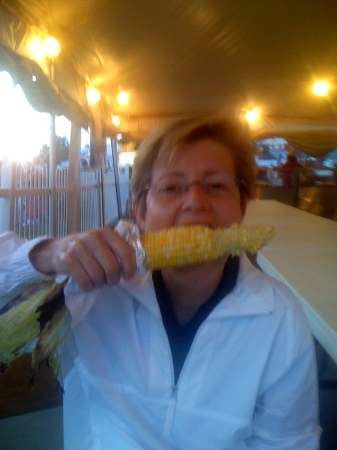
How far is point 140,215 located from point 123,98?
21.2 ft

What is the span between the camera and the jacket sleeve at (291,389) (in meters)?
0.88

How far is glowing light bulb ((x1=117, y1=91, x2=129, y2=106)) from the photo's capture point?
6.56 m

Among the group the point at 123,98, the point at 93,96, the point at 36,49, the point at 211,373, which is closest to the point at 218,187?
the point at 211,373

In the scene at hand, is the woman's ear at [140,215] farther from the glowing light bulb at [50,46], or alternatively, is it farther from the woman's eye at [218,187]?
the glowing light bulb at [50,46]

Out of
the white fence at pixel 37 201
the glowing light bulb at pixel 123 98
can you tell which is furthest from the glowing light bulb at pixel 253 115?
the white fence at pixel 37 201

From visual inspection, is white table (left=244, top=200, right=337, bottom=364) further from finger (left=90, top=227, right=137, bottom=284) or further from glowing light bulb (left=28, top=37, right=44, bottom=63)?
glowing light bulb (left=28, top=37, right=44, bottom=63)

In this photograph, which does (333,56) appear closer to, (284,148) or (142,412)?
(284,148)

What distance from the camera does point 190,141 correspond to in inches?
40.4

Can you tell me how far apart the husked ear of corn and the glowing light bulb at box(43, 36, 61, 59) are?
10.5 ft

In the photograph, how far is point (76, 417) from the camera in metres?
1.11

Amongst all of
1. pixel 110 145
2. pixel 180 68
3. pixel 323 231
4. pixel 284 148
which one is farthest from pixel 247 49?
pixel 284 148

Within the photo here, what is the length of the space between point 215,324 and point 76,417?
0.68 meters

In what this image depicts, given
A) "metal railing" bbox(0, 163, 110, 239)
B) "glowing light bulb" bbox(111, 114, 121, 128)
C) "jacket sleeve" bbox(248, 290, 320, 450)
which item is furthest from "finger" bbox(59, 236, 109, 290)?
"glowing light bulb" bbox(111, 114, 121, 128)

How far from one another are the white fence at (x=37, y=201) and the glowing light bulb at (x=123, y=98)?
6.24 feet
